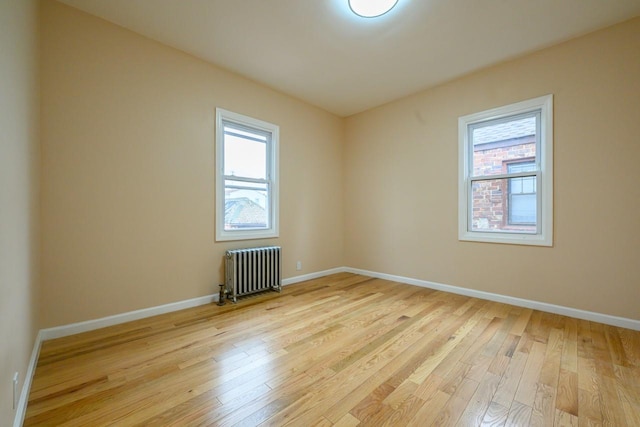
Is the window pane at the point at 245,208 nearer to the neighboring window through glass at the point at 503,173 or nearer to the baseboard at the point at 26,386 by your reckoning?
the baseboard at the point at 26,386

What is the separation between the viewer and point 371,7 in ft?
7.75

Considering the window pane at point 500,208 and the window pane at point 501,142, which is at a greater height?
the window pane at point 501,142

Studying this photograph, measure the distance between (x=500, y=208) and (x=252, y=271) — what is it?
11.0 ft

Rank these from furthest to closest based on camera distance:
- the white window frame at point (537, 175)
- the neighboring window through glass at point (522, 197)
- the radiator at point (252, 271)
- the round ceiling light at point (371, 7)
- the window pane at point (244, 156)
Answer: the window pane at point (244, 156) → the radiator at point (252, 271) → the neighboring window through glass at point (522, 197) → the white window frame at point (537, 175) → the round ceiling light at point (371, 7)

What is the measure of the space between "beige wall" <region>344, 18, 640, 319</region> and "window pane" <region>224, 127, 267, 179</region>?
205cm

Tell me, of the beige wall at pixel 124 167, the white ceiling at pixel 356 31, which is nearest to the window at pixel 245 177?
the beige wall at pixel 124 167

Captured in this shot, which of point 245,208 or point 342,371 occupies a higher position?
point 245,208

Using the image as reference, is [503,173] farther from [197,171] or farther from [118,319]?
[118,319]

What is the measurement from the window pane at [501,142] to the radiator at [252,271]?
10.0 ft

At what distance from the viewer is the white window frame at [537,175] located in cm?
299

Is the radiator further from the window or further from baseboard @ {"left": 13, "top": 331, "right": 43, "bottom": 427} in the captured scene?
baseboard @ {"left": 13, "top": 331, "right": 43, "bottom": 427}

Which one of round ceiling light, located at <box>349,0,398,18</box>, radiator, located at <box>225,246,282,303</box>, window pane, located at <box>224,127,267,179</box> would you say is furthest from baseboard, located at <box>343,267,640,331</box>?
round ceiling light, located at <box>349,0,398,18</box>

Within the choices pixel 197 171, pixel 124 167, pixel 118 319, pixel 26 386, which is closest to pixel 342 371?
pixel 26 386

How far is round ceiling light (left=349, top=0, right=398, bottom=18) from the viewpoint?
2.31 meters
